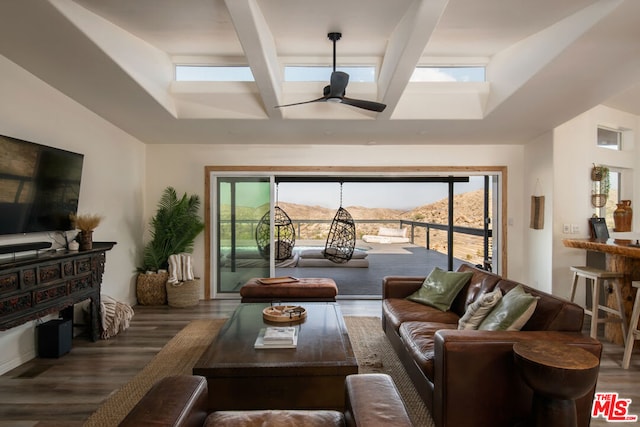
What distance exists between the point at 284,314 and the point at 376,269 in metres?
4.97

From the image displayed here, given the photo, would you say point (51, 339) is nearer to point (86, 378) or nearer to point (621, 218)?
point (86, 378)

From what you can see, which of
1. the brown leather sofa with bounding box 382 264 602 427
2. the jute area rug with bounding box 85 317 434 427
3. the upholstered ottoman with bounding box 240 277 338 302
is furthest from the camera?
the upholstered ottoman with bounding box 240 277 338 302

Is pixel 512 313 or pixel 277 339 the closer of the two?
pixel 512 313

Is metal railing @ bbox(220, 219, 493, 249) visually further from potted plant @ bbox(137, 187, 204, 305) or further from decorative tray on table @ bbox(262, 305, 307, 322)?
decorative tray on table @ bbox(262, 305, 307, 322)

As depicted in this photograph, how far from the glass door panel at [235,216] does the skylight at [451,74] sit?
8.54ft

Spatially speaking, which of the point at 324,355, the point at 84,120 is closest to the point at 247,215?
the point at 84,120

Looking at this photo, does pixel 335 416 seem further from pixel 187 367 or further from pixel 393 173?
pixel 393 173

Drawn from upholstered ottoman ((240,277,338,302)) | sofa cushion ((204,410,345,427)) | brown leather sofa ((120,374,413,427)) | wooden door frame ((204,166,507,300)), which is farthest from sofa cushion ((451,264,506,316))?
wooden door frame ((204,166,507,300))

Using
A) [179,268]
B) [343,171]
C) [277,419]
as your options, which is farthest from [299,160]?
[277,419]

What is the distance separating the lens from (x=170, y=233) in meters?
4.81

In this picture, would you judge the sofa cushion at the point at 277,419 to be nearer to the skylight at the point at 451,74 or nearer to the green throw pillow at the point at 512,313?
the green throw pillow at the point at 512,313

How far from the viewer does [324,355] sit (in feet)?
7.00

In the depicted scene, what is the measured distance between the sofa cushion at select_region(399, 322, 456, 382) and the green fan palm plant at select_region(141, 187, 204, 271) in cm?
340

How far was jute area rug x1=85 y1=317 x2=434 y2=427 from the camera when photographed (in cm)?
221
